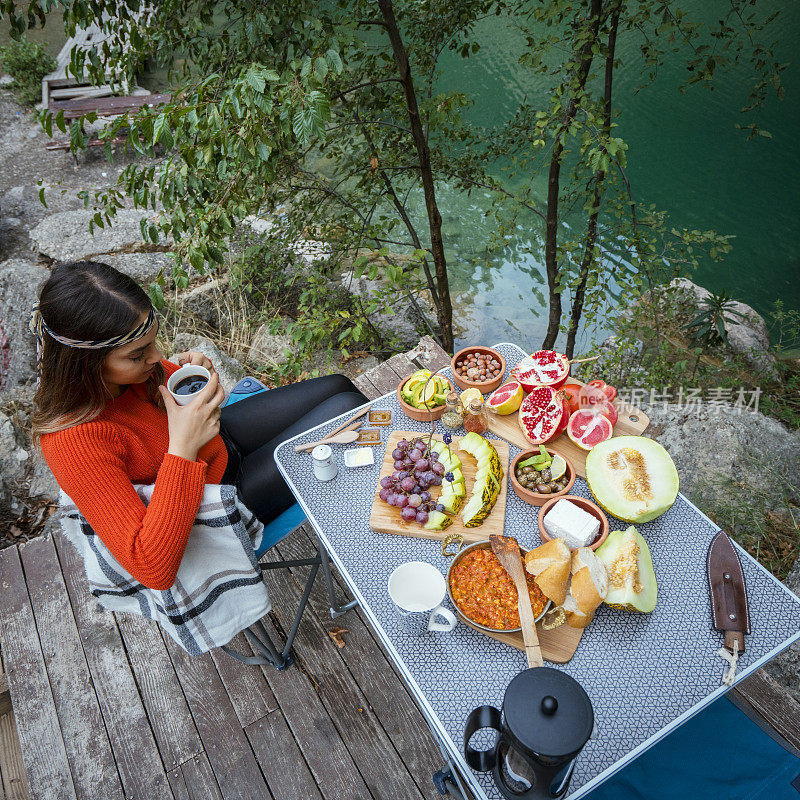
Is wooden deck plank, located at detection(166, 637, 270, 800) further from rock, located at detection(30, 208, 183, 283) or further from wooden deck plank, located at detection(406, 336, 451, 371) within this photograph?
rock, located at detection(30, 208, 183, 283)

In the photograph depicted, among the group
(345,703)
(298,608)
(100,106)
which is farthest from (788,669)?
(100,106)

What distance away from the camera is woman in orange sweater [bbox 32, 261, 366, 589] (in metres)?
1.53

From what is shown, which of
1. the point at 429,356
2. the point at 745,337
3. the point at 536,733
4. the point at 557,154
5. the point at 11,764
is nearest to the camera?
the point at 536,733

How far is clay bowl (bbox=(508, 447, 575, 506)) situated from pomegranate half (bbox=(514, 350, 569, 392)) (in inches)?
12.6

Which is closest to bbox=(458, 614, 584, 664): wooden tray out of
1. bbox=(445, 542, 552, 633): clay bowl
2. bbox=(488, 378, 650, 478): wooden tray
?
bbox=(445, 542, 552, 633): clay bowl

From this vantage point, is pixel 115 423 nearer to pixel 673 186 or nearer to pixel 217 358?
pixel 217 358

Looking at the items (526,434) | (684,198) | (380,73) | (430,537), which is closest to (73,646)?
(430,537)

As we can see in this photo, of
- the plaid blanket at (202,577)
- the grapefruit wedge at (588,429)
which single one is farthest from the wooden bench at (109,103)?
the grapefruit wedge at (588,429)

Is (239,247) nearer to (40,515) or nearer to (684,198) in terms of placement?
(40,515)

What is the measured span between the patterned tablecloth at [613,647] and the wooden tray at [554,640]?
26mm

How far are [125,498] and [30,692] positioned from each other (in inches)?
57.8

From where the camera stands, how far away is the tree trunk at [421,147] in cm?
271

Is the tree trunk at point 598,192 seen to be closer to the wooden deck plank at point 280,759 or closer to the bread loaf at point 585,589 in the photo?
the bread loaf at point 585,589

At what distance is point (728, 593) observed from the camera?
5.10 feet
